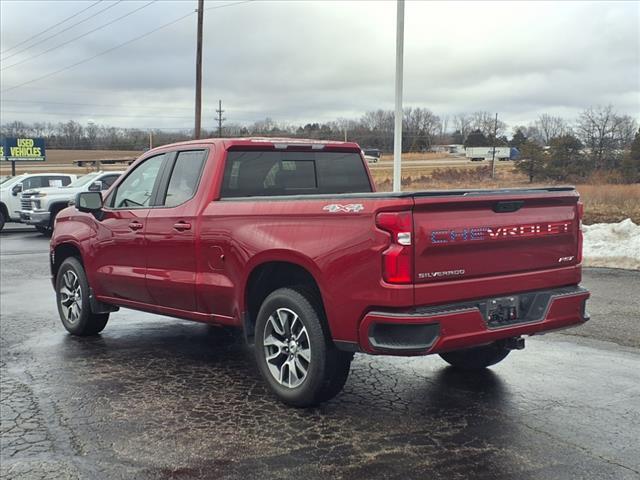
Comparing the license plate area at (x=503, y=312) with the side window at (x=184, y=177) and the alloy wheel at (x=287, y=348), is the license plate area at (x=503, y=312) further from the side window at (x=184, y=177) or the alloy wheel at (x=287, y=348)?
the side window at (x=184, y=177)

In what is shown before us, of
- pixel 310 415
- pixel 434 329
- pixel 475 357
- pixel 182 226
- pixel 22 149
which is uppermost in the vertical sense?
pixel 22 149

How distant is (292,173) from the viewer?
622cm

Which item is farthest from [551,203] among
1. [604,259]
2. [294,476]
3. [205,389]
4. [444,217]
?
[604,259]

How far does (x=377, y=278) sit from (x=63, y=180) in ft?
65.0

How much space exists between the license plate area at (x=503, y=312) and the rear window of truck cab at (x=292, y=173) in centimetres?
231

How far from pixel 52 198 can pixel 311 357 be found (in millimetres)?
17476

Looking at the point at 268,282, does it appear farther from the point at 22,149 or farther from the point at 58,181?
the point at 22,149

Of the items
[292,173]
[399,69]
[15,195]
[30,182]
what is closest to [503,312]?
[292,173]

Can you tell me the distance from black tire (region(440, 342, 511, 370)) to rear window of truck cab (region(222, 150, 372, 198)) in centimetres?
181

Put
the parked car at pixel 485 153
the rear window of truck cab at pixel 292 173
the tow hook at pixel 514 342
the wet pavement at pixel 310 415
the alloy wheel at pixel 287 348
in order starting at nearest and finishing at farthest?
the wet pavement at pixel 310 415 < the alloy wheel at pixel 287 348 < the tow hook at pixel 514 342 < the rear window of truck cab at pixel 292 173 < the parked car at pixel 485 153

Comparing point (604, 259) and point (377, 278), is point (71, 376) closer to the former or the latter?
point (377, 278)

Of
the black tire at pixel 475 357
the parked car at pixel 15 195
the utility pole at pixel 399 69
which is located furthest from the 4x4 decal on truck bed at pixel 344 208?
the parked car at pixel 15 195

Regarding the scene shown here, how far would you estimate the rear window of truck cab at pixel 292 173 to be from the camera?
19.3ft

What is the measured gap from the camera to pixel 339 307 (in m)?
4.47
